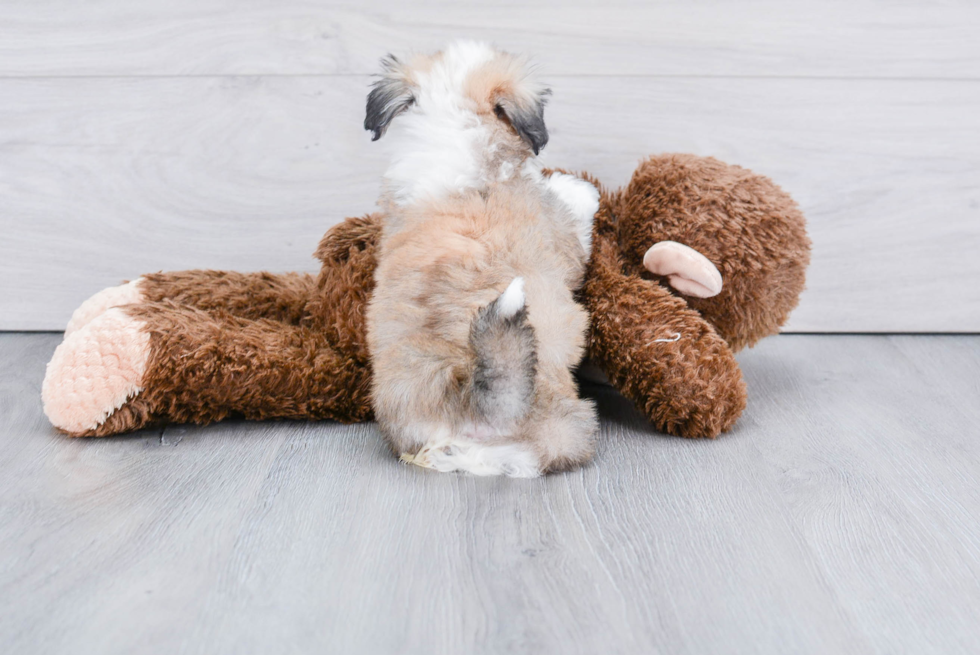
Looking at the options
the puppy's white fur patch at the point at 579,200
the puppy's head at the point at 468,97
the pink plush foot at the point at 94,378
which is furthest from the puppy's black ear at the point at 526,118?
the pink plush foot at the point at 94,378

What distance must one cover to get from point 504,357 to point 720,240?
51 cm

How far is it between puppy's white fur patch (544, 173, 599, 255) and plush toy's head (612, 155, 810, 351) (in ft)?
0.22

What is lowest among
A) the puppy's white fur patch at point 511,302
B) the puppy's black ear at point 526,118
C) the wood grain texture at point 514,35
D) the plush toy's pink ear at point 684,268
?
the plush toy's pink ear at point 684,268

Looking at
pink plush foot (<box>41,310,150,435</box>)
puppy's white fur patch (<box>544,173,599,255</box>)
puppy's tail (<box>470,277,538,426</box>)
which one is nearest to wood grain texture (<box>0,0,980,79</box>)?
puppy's white fur patch (<box>544,173,599,255</box>)

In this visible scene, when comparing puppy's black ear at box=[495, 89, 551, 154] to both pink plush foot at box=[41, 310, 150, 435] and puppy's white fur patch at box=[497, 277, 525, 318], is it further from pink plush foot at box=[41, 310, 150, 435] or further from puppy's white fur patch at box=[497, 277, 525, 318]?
pink plush foot at box=[41, 310, 150, 435]

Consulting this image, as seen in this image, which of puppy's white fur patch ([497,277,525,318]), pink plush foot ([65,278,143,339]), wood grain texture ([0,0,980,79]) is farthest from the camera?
wood grain texture ([0,0,980,79])

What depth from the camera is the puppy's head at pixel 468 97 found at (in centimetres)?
120

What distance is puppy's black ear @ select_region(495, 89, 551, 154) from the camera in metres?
1.19

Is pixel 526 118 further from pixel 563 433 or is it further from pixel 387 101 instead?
pixel 563 433

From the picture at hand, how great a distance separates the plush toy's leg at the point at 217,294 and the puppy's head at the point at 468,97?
39 centimetres

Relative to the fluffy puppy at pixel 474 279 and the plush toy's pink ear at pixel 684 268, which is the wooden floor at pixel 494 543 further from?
the plush toy's pink ear at pixel 684 268

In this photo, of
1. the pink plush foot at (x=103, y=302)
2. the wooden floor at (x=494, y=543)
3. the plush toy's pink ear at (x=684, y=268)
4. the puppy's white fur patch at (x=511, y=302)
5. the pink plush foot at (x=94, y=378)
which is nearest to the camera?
the wooden floor at (x=494, y=543)

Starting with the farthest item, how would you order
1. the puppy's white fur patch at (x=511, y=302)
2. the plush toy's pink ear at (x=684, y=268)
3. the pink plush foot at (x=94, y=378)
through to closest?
the plush toy's pink ear at (x=684, y=268) < the pink plush foot at (x=94, y=378) < the puppy's white fur patch at (x=511, y=302)

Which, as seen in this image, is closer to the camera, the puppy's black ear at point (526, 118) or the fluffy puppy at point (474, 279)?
the fluffy puppy at point (474, 279)
